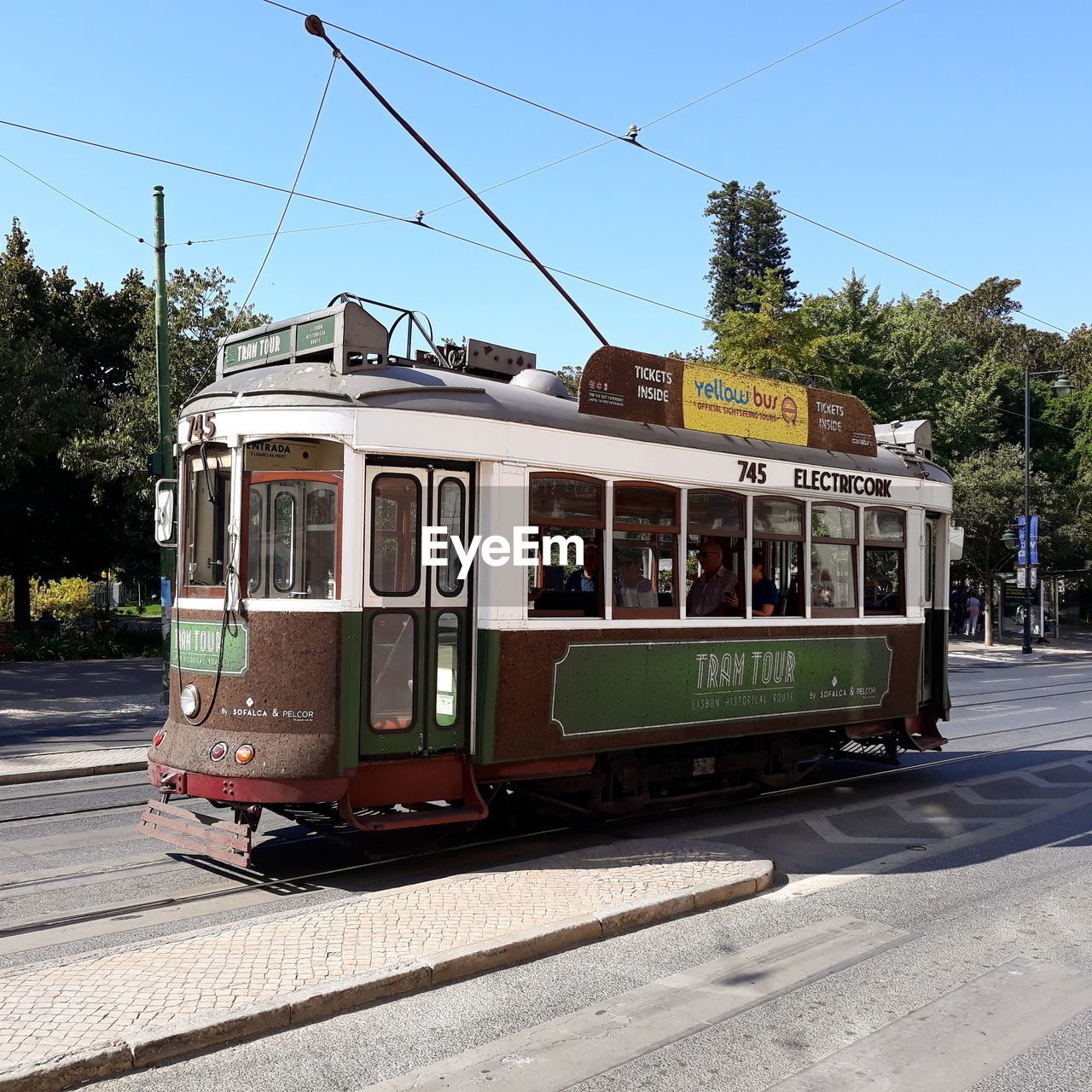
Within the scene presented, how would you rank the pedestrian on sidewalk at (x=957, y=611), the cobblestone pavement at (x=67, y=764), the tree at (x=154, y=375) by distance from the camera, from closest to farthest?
1. the cobblestone pavement at (x=67, y=764)
2. the tree at (x=154, y=375)
3. the pedestrian on sidewalk at (x=957, y=611)

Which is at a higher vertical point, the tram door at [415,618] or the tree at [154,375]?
the tree at [154,375]

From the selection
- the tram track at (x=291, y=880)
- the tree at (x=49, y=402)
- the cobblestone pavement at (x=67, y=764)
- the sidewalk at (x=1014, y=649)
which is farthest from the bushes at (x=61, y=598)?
the tram track at (x=291, y=880)

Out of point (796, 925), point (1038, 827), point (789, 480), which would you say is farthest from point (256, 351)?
point (1038, 827)

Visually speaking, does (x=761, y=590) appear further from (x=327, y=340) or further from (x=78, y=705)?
(x=78, y=705)

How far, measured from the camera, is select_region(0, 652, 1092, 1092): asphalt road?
4566 millimetres

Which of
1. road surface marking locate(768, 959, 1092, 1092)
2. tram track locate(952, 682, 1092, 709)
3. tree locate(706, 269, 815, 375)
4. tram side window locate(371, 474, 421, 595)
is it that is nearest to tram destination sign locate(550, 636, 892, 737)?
tram side window locate(371, 474, 421, 595)

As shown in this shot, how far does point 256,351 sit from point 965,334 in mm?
63779

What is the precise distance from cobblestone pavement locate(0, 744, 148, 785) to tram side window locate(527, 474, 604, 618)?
206 inches

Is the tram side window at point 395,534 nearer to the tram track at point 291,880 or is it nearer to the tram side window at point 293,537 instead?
the tram side window at point 293,537

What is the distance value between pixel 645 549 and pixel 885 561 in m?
3.52

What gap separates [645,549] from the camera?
29.0 ft

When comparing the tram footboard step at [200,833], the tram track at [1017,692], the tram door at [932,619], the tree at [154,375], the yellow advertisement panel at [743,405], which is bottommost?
the tram track at [1017,692]

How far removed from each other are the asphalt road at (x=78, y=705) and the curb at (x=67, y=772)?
1526 millimetres

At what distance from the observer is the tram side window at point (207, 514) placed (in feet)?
25.2
